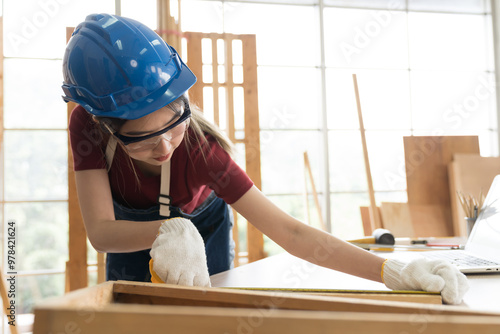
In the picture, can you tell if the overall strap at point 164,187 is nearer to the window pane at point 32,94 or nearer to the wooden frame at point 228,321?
the wooden frame at point 228,321

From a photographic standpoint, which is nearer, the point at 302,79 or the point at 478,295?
the point at 478,295

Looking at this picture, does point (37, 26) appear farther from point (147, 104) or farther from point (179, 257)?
point (179, 257)

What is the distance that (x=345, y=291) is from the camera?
759 mm

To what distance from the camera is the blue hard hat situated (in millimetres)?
1070

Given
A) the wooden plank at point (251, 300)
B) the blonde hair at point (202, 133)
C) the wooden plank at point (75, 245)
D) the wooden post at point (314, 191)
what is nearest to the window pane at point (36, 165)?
the wooden plank at point (75, 245)

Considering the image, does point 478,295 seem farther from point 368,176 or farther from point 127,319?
point 368,176

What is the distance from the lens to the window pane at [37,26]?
159 inches

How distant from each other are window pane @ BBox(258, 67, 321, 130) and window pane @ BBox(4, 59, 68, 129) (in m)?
2.08

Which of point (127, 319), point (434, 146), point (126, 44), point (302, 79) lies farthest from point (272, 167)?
point (127, 319)

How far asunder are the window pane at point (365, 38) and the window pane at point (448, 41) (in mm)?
150

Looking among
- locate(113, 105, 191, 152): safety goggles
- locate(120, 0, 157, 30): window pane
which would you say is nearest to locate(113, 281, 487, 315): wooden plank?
locate(113, 105, 191, 152): safety goggles

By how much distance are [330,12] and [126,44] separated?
420cm

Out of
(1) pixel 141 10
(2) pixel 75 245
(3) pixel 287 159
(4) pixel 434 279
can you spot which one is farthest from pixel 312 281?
(1) pixel 141 10

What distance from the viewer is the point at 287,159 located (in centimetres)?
480
